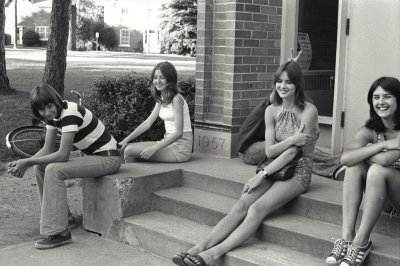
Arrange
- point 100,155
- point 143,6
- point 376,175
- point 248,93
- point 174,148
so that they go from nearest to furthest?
point 376,175
point 100,155
point 174,148
point 248,93
point 143,6

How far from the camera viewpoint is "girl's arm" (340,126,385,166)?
13.6 feet

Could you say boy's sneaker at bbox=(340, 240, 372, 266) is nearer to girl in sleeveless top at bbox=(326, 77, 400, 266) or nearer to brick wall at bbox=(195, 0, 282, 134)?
girl in sleeveless top at bbox=(326, 77, 400, 266)

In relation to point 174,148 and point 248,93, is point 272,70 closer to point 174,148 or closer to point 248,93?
point 248,93

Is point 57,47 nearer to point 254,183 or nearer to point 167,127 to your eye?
point 167,127

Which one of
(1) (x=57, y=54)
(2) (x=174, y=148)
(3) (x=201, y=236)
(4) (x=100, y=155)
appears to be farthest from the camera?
(1) (x=57, y=54)

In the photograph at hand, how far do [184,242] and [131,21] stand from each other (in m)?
57.0

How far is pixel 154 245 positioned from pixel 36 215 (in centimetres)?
168

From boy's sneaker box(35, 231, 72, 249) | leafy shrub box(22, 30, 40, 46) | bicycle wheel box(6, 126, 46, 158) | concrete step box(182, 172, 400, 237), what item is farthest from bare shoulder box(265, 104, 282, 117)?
leafy shrub box(22, 30, 40, 46)

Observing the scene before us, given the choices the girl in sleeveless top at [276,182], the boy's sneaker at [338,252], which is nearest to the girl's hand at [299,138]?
the girl in sleeveless top at [276,182]

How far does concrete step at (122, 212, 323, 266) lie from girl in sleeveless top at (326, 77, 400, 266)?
1.28 feet

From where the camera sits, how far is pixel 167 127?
20.4 feet

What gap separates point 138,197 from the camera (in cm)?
564

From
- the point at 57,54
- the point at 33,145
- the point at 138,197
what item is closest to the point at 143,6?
the point at 57,54

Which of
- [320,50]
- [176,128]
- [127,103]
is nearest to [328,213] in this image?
[176,128]
